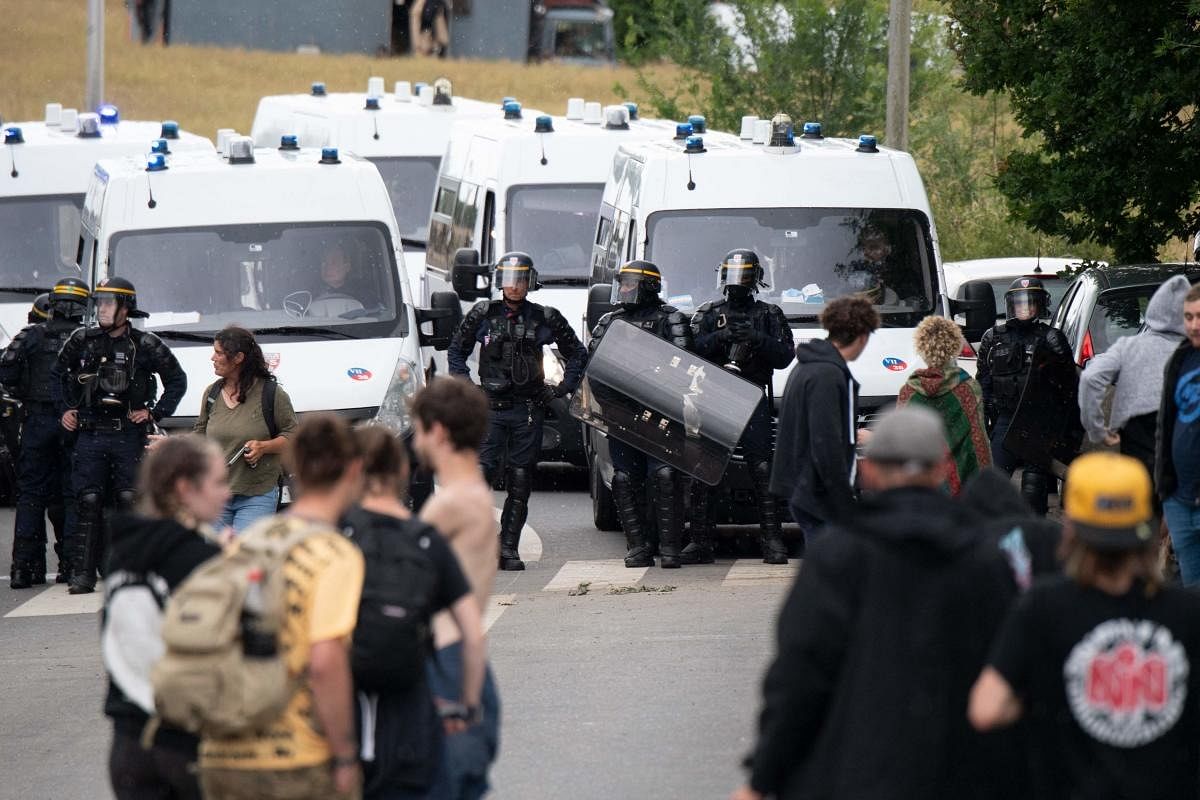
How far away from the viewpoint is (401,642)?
16.1 ft

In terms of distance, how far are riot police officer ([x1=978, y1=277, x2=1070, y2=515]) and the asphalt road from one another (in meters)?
1.60

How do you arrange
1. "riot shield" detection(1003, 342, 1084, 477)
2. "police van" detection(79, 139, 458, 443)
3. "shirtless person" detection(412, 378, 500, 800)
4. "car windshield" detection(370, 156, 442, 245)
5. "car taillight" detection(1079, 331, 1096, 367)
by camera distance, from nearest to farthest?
1. "shirtless person" detection(412, 378, 500, 800)
2. "riot shield" detection(1003, 342, 1084, 477)
3. "police van" detection(79, 139, 458, 443)
4. "car taillight" detection(1079, 331, 1096, 367)
5. "car windshield" detection(370, 156, 442, 245)

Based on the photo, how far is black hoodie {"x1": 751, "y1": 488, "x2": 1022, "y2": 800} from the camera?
4398mm

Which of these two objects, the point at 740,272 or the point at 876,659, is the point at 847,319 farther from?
the point at 876,659

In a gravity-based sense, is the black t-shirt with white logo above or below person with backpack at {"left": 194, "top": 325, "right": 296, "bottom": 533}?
above

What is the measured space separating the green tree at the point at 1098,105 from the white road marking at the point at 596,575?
484 cm

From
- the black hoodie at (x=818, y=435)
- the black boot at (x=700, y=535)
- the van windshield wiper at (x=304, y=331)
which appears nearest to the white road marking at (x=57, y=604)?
the van windshield wiper at (x=304, y=331)

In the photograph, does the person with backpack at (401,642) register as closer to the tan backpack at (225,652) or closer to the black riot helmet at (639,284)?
the tan backpack at (225,652)

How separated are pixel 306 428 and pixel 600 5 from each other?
2433 inches

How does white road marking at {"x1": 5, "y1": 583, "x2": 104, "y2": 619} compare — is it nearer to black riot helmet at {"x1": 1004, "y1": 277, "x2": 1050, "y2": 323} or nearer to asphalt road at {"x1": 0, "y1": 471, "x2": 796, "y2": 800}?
asphalt road at {"x1": 0, "y1": 471, "x2": 796, "y2": 800}

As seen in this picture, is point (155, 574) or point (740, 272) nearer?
point (155, 574)

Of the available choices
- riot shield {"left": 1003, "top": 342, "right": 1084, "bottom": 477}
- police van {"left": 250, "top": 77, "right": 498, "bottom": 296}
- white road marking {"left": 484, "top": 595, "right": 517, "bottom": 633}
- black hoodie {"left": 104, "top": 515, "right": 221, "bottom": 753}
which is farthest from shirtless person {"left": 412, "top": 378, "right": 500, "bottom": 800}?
police van {"left": 250, "top": 77, "right": 498, "bottom": 296}

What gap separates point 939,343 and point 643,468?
2.55 metres

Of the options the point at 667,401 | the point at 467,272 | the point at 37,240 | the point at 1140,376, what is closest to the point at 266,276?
the point at 467,272
